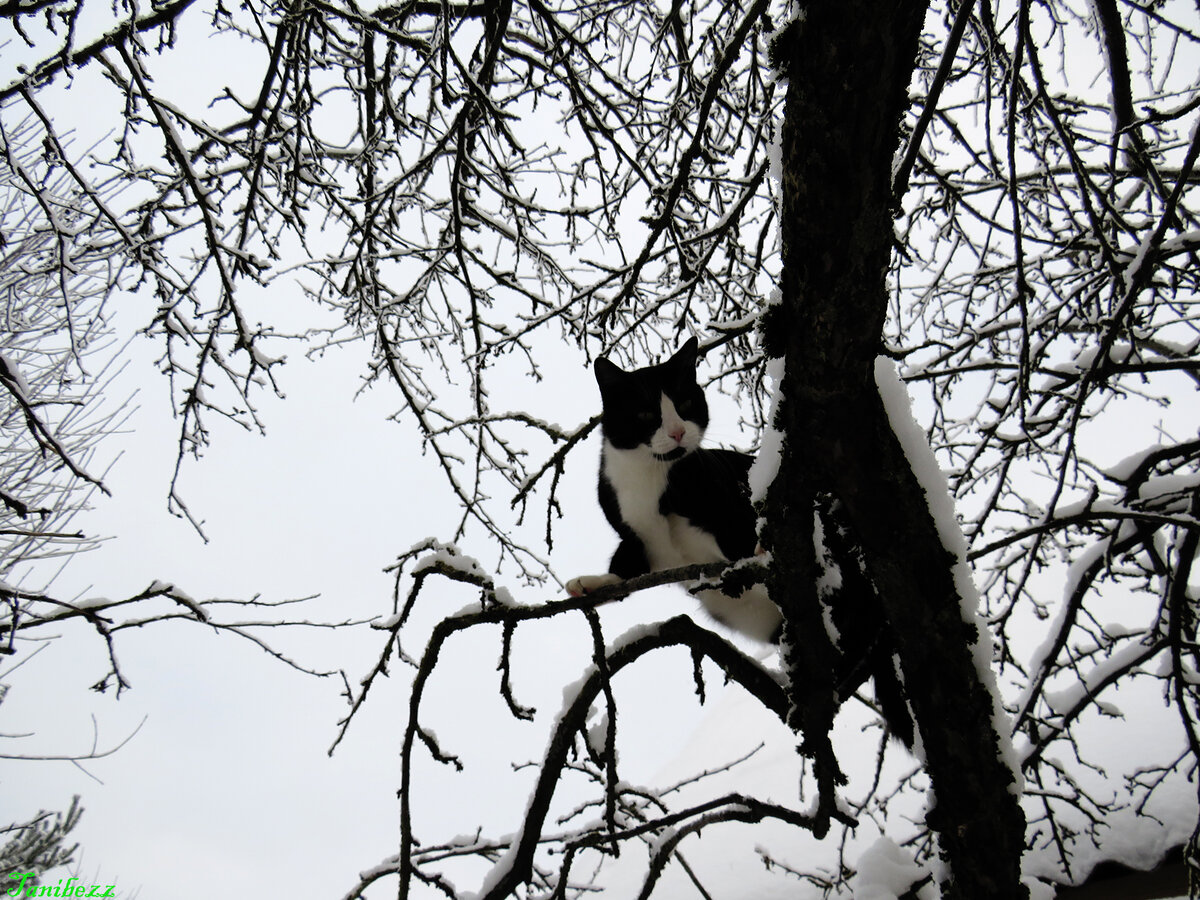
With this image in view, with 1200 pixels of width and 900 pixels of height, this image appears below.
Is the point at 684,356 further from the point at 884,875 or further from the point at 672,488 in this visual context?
the point at 884,875

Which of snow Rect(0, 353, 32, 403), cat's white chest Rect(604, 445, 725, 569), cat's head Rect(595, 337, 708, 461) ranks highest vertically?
cat's head Rect(595, 337, 708, 461)

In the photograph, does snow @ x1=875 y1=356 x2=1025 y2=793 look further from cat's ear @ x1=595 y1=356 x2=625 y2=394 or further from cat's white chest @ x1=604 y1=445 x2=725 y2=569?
cat's ear @ x1=595 y1=356 x2=625 y2=394

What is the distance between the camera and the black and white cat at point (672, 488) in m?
2.32

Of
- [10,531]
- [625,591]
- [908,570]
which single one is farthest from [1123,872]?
[10,531]

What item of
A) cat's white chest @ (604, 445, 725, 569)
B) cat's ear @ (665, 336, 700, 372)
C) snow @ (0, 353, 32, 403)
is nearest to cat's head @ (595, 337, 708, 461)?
cat's ear @ (665, 336, 700, 372)

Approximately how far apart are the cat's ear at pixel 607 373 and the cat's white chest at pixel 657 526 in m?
0.34

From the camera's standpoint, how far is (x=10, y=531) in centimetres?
140

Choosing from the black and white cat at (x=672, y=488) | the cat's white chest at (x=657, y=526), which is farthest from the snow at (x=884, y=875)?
the cat's white chest at (x=657, y=526)

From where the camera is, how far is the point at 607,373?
253cm

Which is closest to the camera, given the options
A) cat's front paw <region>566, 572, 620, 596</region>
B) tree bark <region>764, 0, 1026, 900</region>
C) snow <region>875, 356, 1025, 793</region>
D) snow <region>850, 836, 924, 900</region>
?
tree bark <region>764, 0, 1026, 900</region>

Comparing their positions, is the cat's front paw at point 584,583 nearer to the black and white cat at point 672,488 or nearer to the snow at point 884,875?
the black and white cat at point 672,488

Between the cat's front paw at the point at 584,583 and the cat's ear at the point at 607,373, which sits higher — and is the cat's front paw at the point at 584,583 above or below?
below

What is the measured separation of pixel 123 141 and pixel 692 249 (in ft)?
6.01

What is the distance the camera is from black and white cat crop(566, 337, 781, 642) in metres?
2.32
